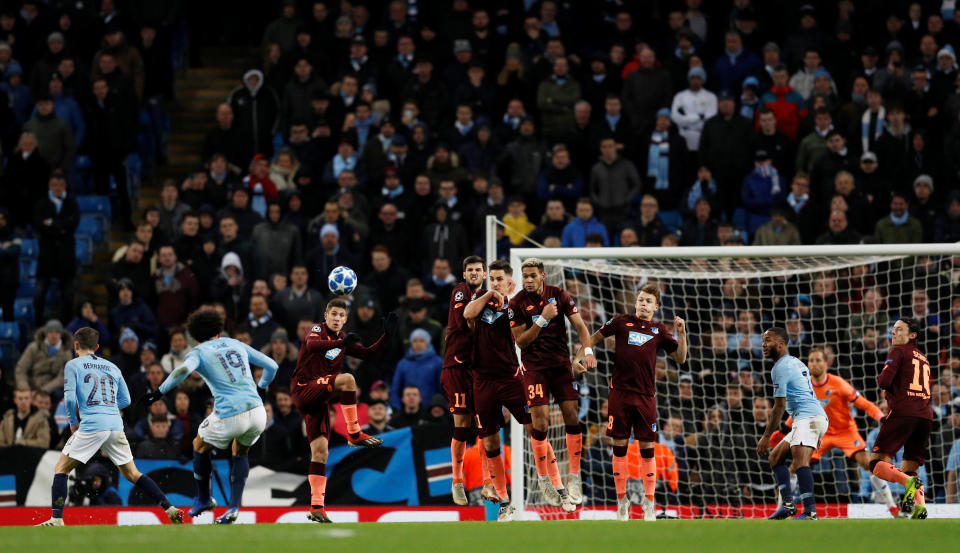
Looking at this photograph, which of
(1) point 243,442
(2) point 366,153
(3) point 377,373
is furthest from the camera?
(2) point 366,153

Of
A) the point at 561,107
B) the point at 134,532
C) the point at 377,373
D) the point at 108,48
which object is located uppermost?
the point at 108,48

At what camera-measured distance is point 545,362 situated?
12.4 meters

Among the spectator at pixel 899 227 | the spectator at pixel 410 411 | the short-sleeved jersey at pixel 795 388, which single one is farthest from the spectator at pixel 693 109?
the short-sleeved jersey at pixel 795 388

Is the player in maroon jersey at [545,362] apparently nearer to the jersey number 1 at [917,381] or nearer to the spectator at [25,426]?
the jersey number 1 at [917,381]

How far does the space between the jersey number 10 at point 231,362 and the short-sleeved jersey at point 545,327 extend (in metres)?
2.39

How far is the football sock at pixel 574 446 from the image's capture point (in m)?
12.5

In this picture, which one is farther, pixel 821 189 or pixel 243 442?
pixel 821 189

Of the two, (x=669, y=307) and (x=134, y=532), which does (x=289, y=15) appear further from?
(x=134, y=532)

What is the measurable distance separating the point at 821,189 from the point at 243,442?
9246 mm

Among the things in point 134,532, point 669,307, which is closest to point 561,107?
point 669,307

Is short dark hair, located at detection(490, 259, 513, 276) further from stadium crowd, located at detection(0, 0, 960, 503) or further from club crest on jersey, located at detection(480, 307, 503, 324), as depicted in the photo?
stadium crowd, located at detection(0, 0, 960, 503)

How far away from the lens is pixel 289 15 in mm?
21438

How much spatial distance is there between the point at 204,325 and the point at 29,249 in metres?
8.49

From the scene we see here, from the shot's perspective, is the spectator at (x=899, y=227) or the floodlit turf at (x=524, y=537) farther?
the spectator at (x=899, y=227)
